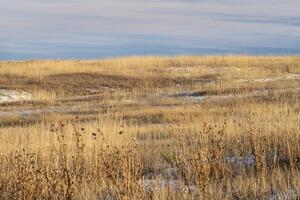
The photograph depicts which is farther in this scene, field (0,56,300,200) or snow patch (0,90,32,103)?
snow patch (0,90,32,103)

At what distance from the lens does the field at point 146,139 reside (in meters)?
6.95

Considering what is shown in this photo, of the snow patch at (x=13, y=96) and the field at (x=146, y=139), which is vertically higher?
the field at (x=146, y=139)

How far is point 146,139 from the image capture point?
504 inches

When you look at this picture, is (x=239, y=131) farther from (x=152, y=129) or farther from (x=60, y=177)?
A: (x=60, y=177)

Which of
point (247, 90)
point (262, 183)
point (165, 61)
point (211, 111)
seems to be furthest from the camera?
point (165, 61)

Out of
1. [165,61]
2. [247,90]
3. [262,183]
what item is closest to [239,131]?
[262,183]

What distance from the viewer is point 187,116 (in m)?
16.8

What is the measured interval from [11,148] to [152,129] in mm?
4340

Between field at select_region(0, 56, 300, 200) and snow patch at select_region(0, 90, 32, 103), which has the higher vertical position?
field at select_region(0, 56, 300, 200)

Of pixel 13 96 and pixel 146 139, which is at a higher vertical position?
pixel 146 139

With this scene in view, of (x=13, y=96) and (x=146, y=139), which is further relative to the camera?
(x=13, y=96)

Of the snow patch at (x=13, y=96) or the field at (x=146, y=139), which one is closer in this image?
the field at (x=146, y=139)

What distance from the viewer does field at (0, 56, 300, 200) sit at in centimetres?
695

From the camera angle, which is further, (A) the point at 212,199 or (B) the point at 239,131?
(B) the point at 239,131
